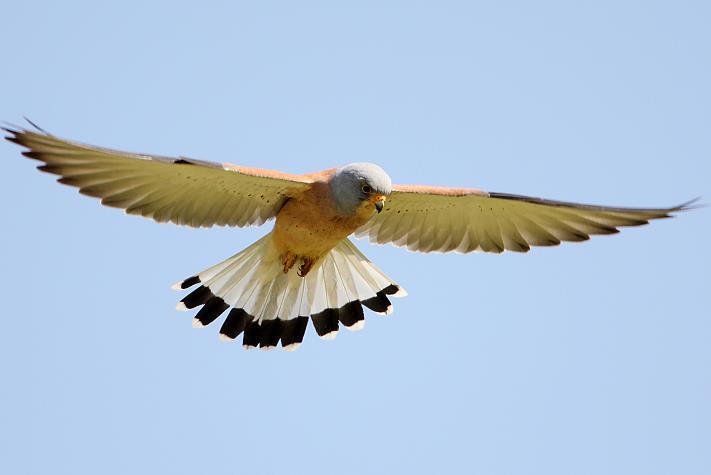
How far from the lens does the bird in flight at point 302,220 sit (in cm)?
841

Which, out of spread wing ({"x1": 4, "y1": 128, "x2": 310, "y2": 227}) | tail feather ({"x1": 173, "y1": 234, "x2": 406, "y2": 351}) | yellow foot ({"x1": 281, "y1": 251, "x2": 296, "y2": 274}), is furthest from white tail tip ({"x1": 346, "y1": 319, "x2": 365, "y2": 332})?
spread wing ({"x1": 4, "y1": 128, "x2": 310, "y2": 227})

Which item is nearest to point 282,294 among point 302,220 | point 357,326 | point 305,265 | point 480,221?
point 305,265

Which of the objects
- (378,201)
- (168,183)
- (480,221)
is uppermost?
(480,221)

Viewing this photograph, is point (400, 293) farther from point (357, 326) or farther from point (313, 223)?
point (313, 223)

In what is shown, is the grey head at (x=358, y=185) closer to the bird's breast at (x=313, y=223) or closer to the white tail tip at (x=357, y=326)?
the bird's breast at (x=313, y=223)

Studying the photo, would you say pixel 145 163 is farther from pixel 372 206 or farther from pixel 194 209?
pixel 372 206

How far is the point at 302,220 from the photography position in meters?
9.06

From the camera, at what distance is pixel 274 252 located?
9648mm

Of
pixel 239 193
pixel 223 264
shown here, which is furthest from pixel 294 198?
pixel 223 264

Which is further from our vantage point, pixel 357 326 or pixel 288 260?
pixel 357 326

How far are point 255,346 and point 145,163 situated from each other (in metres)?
2.42

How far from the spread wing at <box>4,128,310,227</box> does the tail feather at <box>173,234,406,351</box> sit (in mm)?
616

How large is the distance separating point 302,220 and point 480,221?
180cm

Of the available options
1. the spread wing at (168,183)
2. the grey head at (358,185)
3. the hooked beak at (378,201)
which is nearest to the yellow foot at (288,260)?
the spread wing at (168,183)
